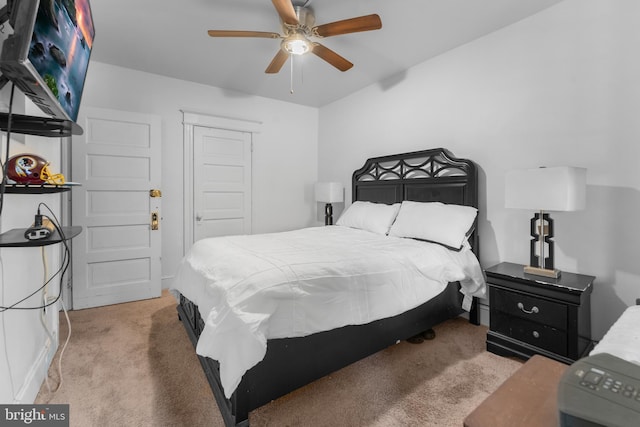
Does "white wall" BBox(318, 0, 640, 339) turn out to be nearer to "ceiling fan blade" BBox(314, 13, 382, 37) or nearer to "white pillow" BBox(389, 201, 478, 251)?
"white pillow" BBox(389, 201, 478, 251)

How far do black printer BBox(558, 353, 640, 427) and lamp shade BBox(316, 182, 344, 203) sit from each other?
3597 millimetres

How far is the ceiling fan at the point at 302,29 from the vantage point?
1.97m

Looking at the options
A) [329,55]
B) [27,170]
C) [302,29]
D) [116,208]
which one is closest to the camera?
[27,170]

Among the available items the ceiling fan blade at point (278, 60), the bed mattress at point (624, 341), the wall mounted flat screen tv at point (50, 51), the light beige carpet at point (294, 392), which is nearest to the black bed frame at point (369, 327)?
the light beige carpet at point (294, 392)

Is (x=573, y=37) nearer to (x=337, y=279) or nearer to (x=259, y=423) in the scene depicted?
(x=337, y=279)

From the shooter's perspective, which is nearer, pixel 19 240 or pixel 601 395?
pixel 601 395

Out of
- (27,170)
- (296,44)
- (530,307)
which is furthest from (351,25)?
(530,307)

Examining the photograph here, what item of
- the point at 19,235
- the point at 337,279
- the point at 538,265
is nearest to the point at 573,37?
the point at 538,265

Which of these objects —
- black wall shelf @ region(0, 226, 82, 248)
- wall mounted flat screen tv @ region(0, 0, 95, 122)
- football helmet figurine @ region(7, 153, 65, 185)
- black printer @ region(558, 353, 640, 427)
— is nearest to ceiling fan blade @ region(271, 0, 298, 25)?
wall mounted flat screen tv @ region(0, 0, 95, 122)

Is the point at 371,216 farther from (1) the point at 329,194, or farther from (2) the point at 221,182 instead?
(2) the point at 221,182

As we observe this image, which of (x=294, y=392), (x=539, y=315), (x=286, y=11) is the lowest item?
(x=294, y=392)

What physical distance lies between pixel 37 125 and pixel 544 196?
2.98 metres

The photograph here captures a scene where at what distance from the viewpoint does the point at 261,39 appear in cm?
280

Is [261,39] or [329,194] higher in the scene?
[261,39]
